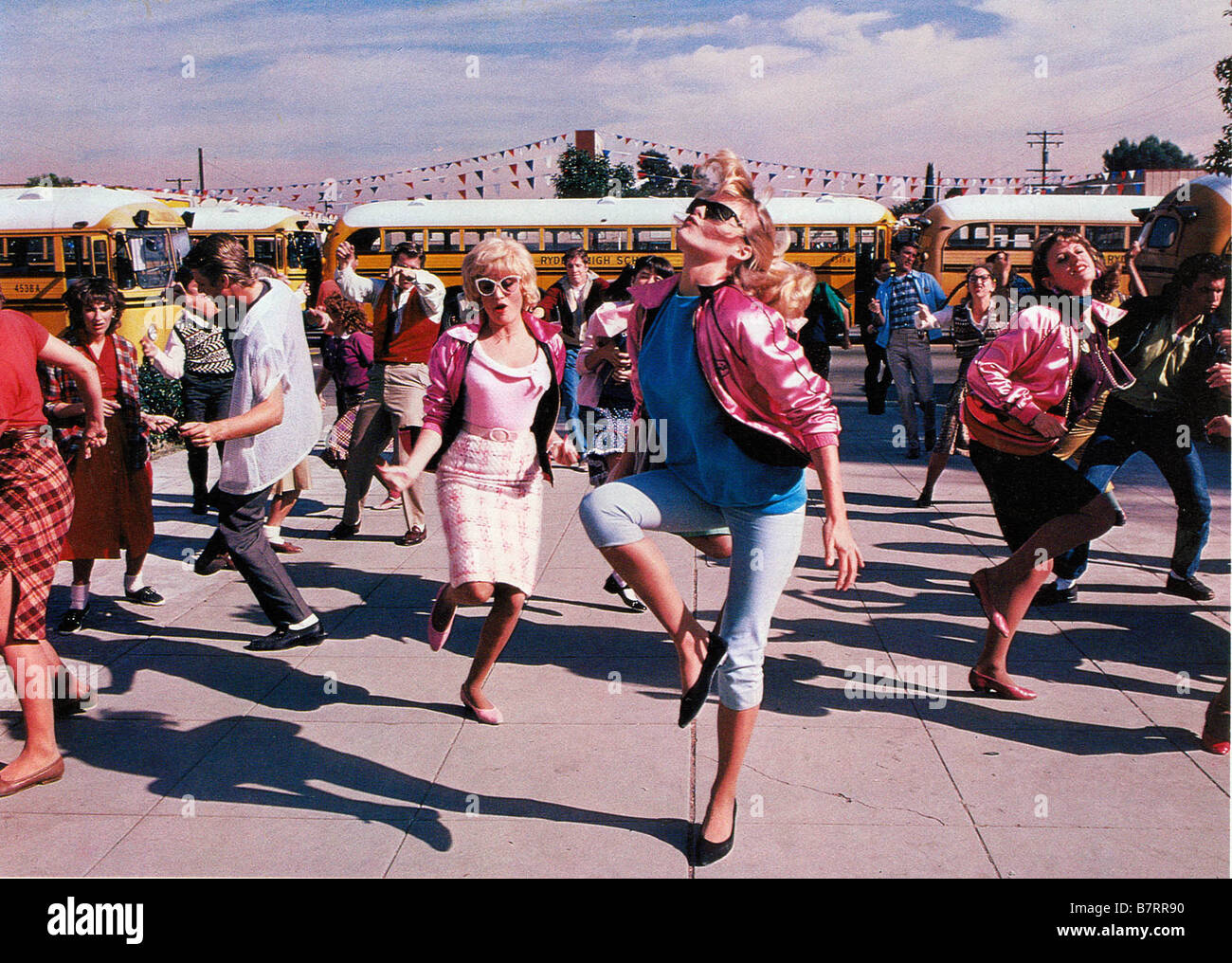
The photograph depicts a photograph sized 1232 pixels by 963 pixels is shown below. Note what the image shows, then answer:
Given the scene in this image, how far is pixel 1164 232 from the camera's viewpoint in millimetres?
10125

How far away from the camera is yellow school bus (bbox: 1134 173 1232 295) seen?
393 inches

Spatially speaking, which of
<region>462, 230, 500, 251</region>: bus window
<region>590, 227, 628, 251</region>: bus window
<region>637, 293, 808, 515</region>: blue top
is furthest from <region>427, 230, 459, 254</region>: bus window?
<region>637, 293, 808, 515</region>: blue top

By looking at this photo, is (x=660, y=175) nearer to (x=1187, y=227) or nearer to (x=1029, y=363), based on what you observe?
(x=1187, y=227)

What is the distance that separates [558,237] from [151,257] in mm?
8907

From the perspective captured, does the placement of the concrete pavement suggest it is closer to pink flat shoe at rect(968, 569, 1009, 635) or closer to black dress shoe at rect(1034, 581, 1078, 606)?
black dress shoe at rect(1034, 581, 1078, 606)

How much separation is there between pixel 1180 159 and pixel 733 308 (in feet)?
512

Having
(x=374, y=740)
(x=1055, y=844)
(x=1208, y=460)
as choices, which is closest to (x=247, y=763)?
(x=374, y=740)

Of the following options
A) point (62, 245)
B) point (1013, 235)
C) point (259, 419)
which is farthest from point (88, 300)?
point (1013, 235)

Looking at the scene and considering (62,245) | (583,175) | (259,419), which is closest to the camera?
(259,419)

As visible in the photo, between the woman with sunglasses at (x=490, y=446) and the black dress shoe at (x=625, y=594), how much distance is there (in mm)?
1607

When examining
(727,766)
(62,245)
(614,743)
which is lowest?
(614,743)

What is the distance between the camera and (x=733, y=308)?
3.06m

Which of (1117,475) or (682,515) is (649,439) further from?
(1117,475)

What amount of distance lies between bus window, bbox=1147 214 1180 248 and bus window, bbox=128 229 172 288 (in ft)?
54.7
